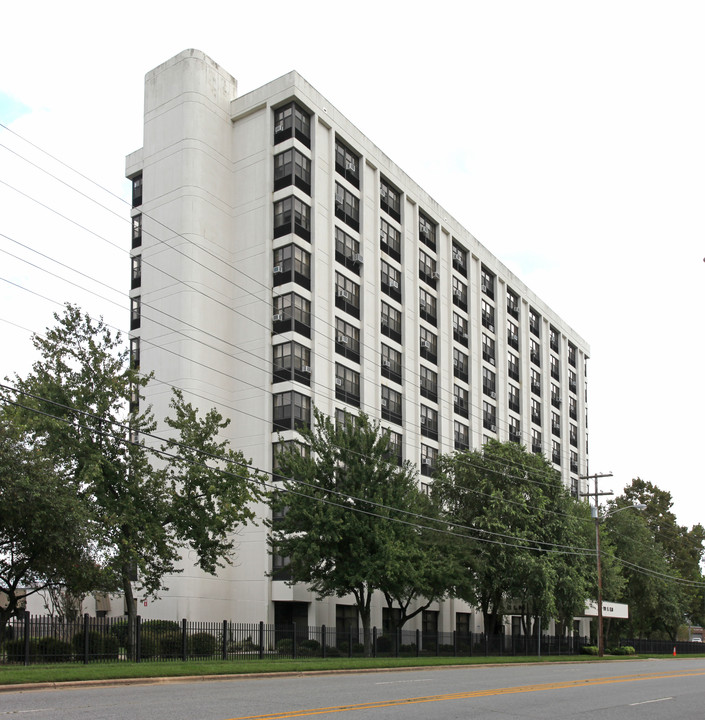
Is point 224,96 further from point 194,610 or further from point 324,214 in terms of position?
point 194,610

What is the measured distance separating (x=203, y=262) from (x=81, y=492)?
21.7 m

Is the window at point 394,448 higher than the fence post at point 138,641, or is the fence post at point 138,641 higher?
the window at point 394,448

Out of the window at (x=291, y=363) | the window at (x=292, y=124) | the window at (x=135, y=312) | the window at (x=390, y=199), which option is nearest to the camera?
the window at (x=291, y=363)

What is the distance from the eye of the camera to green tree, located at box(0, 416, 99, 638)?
28234 millimetres

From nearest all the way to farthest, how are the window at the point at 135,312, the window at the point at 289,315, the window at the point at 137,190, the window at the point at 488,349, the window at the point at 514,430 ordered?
the window at the point at 289,315, the window at the point at 135,312, the window at the point at 137,190, the window at the point at 488,349, the window at the point at 514,430

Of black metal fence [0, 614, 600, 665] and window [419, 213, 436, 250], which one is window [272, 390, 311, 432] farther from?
window [419, 213, 436, 250]

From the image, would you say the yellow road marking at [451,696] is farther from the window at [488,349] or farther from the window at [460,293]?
the window at [488,349]

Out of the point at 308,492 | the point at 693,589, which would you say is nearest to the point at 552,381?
the point at 693,589

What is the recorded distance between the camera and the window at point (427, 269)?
6781cm

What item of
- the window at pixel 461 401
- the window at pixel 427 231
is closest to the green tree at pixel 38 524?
the window at pixel 461 401

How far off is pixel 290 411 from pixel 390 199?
21.2 m

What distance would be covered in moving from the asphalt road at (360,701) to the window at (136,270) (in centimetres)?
3746

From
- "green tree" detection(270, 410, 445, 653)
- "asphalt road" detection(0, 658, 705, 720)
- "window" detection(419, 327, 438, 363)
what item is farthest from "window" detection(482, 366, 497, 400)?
"asphalt road" detection(0, 658, 705, 720)

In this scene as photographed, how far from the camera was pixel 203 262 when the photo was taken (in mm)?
53250
